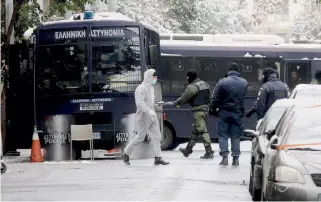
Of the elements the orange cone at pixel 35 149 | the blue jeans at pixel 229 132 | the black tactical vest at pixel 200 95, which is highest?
the black tactical vest at pixel 200 95

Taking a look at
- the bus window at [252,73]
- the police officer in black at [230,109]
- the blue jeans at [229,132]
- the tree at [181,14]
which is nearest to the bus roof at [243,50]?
the bus window at [252,73]

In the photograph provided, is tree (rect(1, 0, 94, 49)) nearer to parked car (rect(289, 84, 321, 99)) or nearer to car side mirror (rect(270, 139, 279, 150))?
parked car (rect(289, 84, 321, 99))

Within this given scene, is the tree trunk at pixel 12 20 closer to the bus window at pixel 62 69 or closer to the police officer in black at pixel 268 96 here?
the bus window at pixel 62 69

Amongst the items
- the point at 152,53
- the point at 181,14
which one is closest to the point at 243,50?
A: the point at 152,53

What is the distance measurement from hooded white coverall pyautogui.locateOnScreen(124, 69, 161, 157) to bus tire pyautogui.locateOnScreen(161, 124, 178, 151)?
276 inches

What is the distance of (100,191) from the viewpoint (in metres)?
14.6

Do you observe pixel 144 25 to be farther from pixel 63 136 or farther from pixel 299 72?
pixel 299 72

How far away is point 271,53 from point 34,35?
26.3 feet

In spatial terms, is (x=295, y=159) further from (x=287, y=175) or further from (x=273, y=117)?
(x=273, y=117)

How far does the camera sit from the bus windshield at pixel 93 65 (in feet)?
72.5

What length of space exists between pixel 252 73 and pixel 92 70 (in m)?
6.66

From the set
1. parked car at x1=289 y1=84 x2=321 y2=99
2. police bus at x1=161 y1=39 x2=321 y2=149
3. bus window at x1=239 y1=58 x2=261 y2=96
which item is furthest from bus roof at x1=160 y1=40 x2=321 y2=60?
parked car at x1=289 y1=84 x2=321 y2=99

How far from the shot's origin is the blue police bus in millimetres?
22125

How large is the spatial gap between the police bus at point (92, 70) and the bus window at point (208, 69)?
17.6ft
